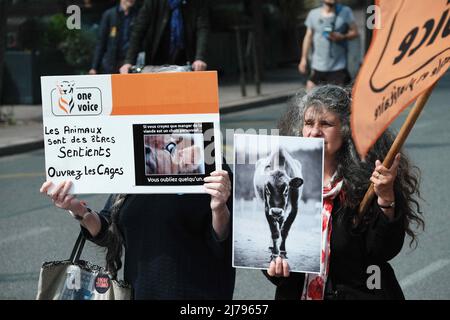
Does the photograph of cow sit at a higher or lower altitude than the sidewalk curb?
higher

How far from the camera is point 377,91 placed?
299 cm

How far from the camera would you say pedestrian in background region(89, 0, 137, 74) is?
40.6 ft

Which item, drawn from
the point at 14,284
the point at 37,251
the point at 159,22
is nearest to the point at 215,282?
the point at 14,284

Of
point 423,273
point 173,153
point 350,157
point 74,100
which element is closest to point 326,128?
point 350,157

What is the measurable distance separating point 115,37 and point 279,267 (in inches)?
377

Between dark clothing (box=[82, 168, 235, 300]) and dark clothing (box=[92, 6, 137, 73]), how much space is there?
8.79 m

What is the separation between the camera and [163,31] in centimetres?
977

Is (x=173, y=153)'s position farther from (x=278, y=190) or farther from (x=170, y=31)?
(x=170, y=31)

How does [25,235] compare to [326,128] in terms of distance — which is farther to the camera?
[25,235]

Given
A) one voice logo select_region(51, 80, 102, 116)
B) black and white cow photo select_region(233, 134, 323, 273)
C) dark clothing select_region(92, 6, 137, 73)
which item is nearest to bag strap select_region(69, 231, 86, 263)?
one voice logo select_region(51, 80, 102, 116)

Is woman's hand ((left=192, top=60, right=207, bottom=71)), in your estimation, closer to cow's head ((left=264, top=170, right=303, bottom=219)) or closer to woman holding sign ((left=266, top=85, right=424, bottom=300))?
woman holding sign ((left=266, top=85, right=424, bottom=300))

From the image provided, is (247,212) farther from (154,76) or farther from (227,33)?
(227,33)

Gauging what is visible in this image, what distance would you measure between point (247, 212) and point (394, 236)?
1.72ft

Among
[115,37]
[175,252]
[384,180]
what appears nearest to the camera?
[384,180]
